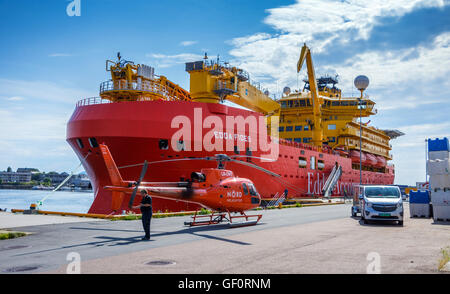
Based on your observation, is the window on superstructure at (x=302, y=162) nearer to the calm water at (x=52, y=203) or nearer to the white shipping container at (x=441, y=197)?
the white shipping container at (x=441, y=197)

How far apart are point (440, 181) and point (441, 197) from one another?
785 mm

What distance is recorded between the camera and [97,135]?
20.7 m

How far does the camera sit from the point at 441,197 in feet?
59.8

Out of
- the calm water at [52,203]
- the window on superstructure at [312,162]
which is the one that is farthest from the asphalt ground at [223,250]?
the calm water at [52,203]

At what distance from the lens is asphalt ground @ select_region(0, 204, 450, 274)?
7.28m

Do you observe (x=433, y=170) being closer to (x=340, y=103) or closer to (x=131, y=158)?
(x=131, y=158)

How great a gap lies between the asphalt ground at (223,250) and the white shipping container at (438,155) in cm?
609

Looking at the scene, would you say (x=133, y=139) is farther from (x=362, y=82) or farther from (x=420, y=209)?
(x=362, y=82)

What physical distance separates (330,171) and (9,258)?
37.8 meters

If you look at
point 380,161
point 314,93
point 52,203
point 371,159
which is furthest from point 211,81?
point 52,203

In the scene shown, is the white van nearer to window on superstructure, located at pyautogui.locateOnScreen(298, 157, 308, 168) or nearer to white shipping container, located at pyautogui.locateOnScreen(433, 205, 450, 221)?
white shipping container, located at pyautogui.locateOnScreen(433, 205, 450, 221)

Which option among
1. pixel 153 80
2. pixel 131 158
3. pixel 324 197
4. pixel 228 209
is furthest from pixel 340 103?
pixel 228 209
